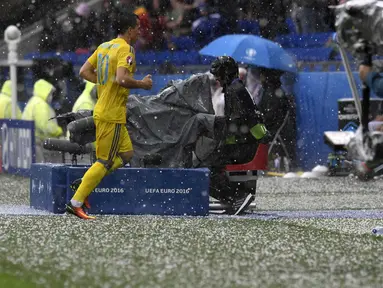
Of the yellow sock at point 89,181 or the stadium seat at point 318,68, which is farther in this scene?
the stadium seat at point 318,68

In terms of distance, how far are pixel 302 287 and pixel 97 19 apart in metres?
21.0

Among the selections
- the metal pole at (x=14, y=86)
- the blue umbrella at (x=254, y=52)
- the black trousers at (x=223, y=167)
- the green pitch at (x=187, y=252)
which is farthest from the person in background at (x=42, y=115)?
the green pitch at (x=187, y=252)

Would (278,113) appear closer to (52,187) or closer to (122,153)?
(52,187)

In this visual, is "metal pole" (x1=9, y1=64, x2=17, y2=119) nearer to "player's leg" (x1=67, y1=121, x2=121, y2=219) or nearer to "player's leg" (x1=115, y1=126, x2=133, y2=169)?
"player's leg" (x1=115, y1=126, x2=133, y2=169)

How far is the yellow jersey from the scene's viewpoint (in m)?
11.7

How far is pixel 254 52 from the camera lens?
22.3m

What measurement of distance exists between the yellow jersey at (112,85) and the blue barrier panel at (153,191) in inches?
38.2

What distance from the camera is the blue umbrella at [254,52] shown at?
22.1 m

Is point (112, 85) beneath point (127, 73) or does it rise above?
beneath

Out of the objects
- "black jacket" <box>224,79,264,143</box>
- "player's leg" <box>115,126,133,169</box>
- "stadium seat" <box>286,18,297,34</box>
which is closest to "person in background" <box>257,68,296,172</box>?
"stadium seat" <box>286,18,297,34</box>

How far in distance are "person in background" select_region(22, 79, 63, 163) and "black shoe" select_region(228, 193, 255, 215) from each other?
765 cm

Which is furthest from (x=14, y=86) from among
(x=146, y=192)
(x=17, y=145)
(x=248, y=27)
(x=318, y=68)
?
(x=146, y=192)

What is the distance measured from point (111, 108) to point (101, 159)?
50cm

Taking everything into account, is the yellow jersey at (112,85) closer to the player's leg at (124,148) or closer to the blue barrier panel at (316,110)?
the player's leg at (124,148)
